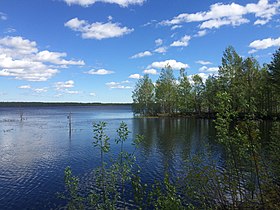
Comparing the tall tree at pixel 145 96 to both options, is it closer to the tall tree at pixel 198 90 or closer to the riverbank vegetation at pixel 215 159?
the riverbank vegetation at pixel 215 159

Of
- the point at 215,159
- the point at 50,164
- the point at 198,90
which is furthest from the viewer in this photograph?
the point at 198,90

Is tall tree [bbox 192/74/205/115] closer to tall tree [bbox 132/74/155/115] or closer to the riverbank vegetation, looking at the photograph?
the riverbank vegetation

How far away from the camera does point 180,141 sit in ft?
125

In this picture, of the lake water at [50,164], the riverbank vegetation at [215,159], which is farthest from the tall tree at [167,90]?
the lake water at [50,164]

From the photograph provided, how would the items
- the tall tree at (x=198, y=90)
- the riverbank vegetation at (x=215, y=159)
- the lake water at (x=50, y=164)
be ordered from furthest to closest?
the tall tree at (x=198, y=90) < the lake water at (x=50, y=164) < the riverbank vegetation at (x=215, y=159)

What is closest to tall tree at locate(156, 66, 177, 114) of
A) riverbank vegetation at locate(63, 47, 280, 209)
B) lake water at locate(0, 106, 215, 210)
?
riverbank vegetation at locate(63, 47, 280, 209)

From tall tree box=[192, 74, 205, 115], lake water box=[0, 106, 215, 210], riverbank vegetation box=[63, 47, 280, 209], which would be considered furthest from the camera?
tall tree box=[192, 74, 205, 115]

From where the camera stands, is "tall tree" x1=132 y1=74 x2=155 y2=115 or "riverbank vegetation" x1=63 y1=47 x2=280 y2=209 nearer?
"riverbank vegetation" x1=63 y1=47 x2=280 y2=209

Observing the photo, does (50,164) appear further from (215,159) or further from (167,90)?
(167,90)

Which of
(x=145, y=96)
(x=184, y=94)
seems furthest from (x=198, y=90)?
(x=145, y=96)

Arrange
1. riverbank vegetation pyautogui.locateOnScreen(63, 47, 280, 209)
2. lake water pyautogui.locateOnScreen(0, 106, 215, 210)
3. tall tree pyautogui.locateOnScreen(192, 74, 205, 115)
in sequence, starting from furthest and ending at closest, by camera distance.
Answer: tall tree pyautogui.locateOnScreen(192, 74, 205, 115)
lake water pyautogui.locateOnScreen(0, 106, 215, 210)
riverbank vegetation pyautogui.locateOnScreen(63, 47, 280, 209)

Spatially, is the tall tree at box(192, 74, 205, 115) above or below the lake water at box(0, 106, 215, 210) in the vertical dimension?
above

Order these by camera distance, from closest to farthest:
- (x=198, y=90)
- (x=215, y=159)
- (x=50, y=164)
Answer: (x=215, y=159)
(x=50, y=164)
(x=198, y=90)

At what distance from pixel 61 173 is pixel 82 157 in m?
6.09
